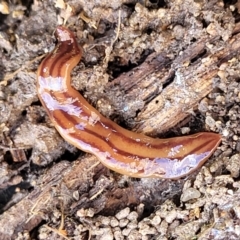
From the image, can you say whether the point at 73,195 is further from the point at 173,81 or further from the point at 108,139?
the point at 173,81

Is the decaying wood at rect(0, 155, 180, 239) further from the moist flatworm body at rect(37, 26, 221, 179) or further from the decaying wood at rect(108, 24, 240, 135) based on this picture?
the decaying wood at rect(108, 24, 240, 135)

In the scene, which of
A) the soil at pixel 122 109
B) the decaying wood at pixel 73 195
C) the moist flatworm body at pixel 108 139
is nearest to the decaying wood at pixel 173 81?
the soil at pixel 122 109

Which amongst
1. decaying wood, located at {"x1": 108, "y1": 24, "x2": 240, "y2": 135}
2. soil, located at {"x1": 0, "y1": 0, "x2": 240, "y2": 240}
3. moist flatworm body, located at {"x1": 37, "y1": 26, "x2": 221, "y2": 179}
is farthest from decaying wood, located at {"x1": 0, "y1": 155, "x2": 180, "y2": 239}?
decaying wood, located at {"x1": 108, "y1": 24, "x2": 240, "y2": 135}

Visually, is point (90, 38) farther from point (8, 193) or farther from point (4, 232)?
point (4, 232)

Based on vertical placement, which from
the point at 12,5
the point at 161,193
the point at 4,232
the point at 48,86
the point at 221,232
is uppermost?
the point at 12,5

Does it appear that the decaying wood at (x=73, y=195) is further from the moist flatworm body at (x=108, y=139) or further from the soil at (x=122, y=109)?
the moist flatworm body at (x=108, y=139)

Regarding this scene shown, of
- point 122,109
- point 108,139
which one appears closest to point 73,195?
point 108,139

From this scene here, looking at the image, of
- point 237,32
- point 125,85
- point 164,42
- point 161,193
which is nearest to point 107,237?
point 161,193
